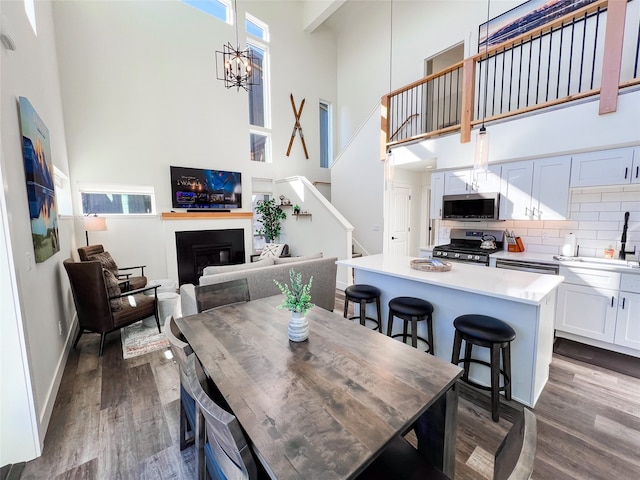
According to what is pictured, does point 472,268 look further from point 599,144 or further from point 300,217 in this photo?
point 300,217

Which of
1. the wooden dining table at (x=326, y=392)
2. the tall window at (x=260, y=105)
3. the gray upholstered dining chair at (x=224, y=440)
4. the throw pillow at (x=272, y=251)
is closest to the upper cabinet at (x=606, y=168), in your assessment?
the wooden dining table at (x=326, y=392)

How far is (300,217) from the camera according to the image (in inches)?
240

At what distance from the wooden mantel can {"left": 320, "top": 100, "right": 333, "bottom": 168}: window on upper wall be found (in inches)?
119

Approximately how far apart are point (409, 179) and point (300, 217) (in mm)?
2458

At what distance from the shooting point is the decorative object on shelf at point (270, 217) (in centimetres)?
653

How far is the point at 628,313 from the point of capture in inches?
107

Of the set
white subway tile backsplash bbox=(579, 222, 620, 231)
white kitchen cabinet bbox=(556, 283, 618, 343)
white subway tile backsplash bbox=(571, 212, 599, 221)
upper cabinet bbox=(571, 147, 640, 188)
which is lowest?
white kitchen cabinet bbox=(556, 283, 618, 343)

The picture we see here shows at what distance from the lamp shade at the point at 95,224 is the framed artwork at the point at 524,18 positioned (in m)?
6.39

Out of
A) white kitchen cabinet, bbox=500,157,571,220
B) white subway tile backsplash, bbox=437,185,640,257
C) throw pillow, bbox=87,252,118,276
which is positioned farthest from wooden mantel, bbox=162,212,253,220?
white subway tile backsplash, bbox=437,185,640,257

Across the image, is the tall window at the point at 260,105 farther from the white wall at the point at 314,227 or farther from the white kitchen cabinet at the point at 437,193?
the white kitchen cabinet at the point at 437,193

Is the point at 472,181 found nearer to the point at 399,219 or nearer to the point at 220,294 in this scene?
the point at 399,219

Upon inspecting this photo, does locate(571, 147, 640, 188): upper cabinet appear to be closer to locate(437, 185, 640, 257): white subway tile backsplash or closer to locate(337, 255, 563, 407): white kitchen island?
locate(437, 185, 640, 257): white subway tile backsplash

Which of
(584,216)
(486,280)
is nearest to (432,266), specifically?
(486,280)

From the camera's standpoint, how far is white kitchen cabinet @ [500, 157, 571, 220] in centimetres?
324
